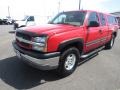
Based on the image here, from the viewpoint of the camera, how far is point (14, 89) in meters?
4.25

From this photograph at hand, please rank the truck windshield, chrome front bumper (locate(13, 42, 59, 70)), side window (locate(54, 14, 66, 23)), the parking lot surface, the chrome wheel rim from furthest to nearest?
side window (locate(54, 14, 66, 23)), the truck windshield, the chrome wheel rim, the parking lot surface, chrome front bumper (locate(13, 42, 59, 70))

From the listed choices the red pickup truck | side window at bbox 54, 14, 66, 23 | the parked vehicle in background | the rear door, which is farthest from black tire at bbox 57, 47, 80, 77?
the parked vehicle in background

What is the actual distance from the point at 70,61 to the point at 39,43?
1371mm

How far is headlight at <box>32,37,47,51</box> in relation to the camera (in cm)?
433

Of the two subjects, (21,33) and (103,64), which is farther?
(103,64)

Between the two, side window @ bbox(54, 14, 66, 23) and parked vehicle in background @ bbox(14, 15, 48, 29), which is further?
parked vehicle in background @ bbox(14, 15, 48, 29)

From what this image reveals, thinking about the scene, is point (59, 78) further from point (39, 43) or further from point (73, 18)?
point (73, 18)

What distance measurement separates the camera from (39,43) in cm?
437

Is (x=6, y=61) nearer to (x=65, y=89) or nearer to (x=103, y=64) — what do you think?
(x=65, y=89)

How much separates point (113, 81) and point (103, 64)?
5.36ft

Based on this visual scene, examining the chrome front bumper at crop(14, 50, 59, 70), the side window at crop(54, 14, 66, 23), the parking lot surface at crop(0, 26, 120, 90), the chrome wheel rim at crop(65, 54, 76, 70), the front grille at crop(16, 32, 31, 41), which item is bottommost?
the parking lot surface at crop(0, 26, 120, 90)

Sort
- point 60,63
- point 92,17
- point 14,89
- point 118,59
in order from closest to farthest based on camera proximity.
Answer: point 14,89 < point 60,63 < point 92,17 < point 118,59

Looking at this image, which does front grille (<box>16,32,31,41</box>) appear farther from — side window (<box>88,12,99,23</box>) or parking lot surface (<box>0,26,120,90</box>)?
side window (<box>88,12,99,23</box>)

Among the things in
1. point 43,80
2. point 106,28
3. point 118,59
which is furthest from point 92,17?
point 43,80
